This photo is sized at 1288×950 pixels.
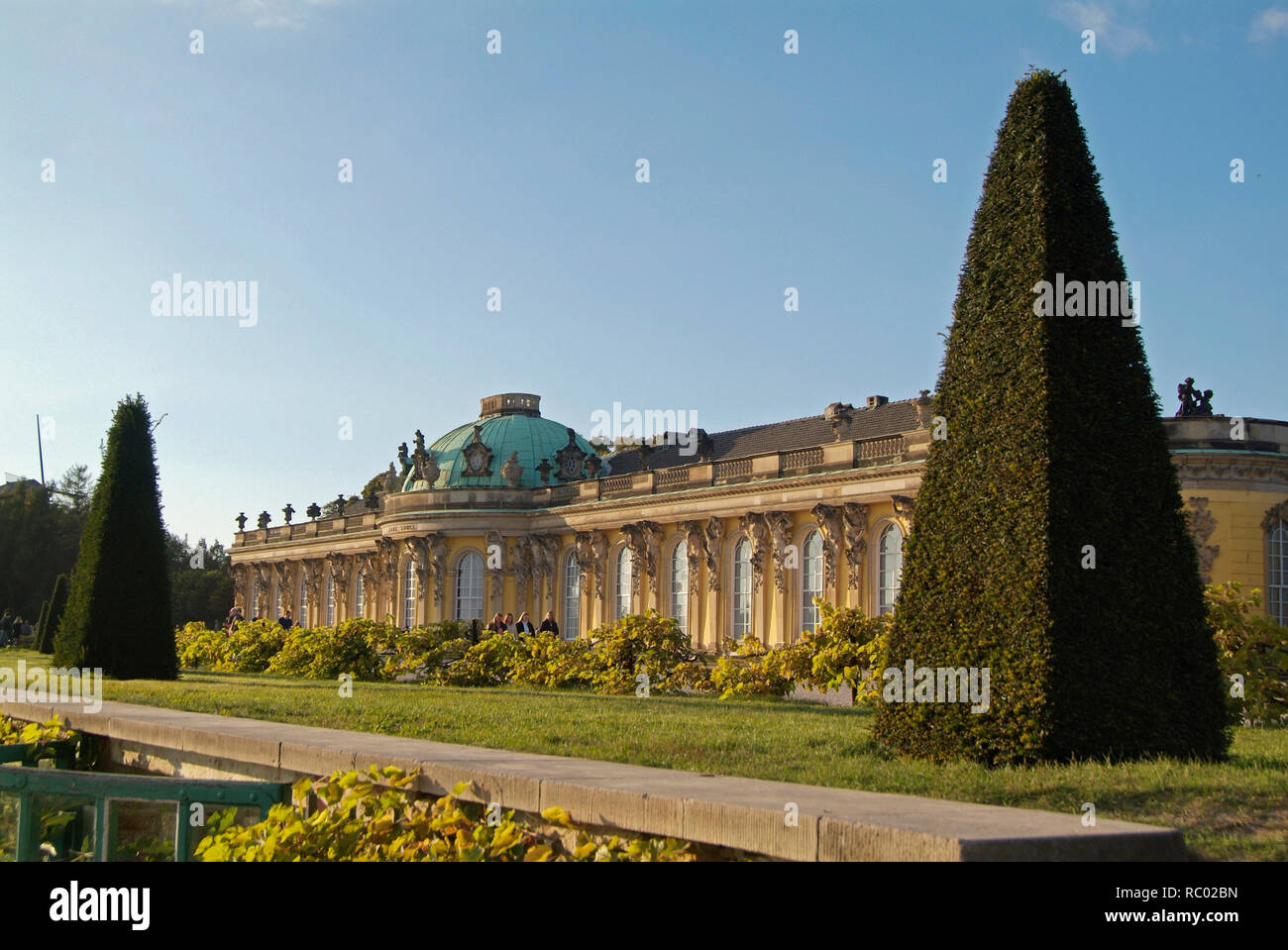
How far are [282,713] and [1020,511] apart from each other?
30.1 ft

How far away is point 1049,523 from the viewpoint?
9656 mm

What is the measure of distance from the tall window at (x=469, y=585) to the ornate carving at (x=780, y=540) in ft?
58.1

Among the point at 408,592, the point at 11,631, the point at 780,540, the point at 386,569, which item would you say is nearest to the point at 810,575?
the point at 780,540

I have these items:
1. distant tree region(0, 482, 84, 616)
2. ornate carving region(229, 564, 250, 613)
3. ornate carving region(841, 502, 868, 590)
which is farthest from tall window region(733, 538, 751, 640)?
ornate carving region(229, 564, 250, 613)

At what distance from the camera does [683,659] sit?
25906 millimetres

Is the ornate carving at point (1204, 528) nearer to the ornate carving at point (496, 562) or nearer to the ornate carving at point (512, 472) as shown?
the ornate carving at point (496, 562)

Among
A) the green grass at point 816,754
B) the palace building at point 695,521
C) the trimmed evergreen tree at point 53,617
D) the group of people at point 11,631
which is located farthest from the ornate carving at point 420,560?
the green grass at point 816,754

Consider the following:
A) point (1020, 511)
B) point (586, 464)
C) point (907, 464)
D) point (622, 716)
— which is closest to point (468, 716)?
point (622, 716)

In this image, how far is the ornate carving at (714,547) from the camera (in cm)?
4650

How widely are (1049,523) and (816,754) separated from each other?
2.68 metres

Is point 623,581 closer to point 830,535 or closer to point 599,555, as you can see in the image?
point 599,555

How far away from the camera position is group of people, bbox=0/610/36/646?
6419cm
